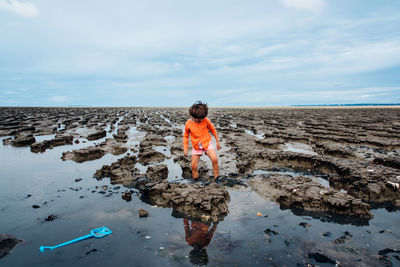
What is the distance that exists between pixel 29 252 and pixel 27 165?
4908 millimetres

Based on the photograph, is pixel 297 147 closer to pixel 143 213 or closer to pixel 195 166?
pixel 195 166

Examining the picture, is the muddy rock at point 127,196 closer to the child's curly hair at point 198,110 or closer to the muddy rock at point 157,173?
the muddy rock at point 157,173

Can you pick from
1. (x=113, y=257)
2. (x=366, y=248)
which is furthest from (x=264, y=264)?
(x=113, y=257)

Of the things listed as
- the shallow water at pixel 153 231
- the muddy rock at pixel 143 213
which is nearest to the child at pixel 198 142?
the shallow water at pixel 153 231

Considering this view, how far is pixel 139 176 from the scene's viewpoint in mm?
5223

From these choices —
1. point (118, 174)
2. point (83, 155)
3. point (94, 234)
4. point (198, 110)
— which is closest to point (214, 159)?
point (198, 110)

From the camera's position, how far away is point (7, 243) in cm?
272

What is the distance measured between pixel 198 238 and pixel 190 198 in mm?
890

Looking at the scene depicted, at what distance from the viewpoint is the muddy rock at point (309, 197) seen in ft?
11.3

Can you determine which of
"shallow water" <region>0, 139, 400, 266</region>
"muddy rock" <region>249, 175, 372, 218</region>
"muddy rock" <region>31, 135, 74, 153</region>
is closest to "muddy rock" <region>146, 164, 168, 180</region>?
"shallow water" <region>0, 139, 400, 266</region>

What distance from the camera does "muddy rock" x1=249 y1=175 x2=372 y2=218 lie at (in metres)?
3.43

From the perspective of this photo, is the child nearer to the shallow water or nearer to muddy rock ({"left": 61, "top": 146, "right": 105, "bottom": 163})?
the shallow water

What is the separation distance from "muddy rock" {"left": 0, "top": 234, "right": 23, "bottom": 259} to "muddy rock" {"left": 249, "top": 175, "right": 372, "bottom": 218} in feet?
12.2

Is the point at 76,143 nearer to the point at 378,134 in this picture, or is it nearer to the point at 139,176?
the point at 139,176
